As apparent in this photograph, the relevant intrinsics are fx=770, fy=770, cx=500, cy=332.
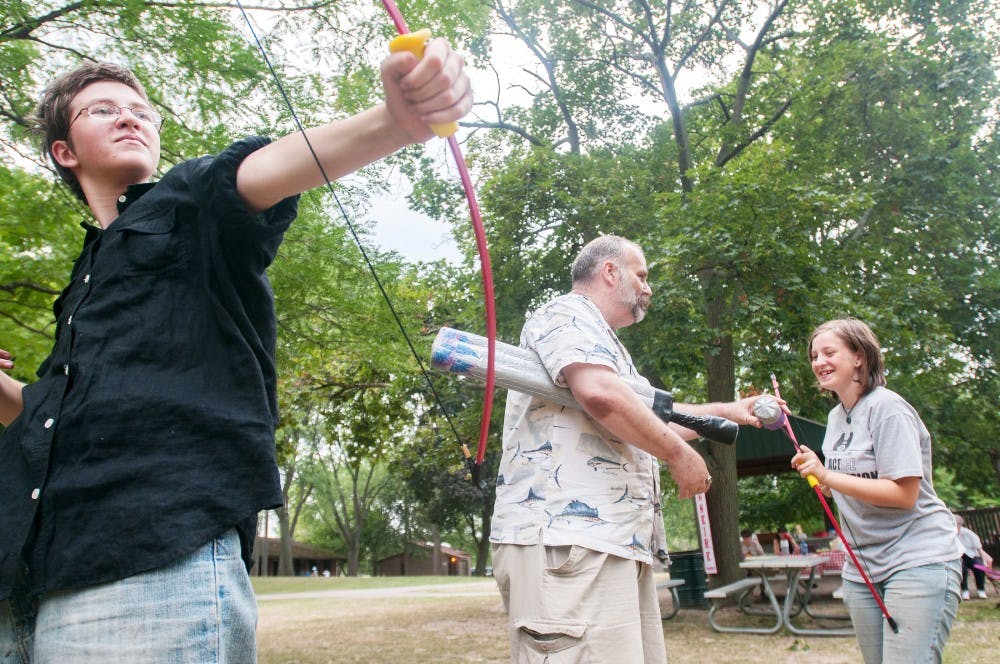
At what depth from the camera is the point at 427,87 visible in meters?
1.06

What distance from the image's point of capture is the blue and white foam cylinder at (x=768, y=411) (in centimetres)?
298

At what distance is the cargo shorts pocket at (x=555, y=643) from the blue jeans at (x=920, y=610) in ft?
4.09

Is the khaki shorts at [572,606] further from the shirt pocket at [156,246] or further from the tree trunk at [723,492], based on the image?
the tree trunk at [723,492]

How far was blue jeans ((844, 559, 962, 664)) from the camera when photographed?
8.41ft

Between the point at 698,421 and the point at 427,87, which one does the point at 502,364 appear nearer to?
the point at 698,421

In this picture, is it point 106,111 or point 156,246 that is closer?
point 156,246

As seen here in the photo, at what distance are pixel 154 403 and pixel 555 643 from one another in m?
1.35

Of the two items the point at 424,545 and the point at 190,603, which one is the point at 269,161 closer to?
the point at 190,603

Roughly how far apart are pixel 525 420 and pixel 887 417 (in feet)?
4.46

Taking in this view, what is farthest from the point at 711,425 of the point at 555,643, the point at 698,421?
the point at 555,643

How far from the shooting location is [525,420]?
2.47 meters

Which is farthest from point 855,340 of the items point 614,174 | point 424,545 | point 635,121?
point 424,545

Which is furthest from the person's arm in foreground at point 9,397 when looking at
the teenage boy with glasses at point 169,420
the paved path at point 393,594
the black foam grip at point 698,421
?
the paved path at point 393,594

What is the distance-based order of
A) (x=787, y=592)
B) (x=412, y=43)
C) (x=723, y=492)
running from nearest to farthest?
1. (x=412, y=43)
2. (x=787, y=592)
3. (x=723, y=492)
